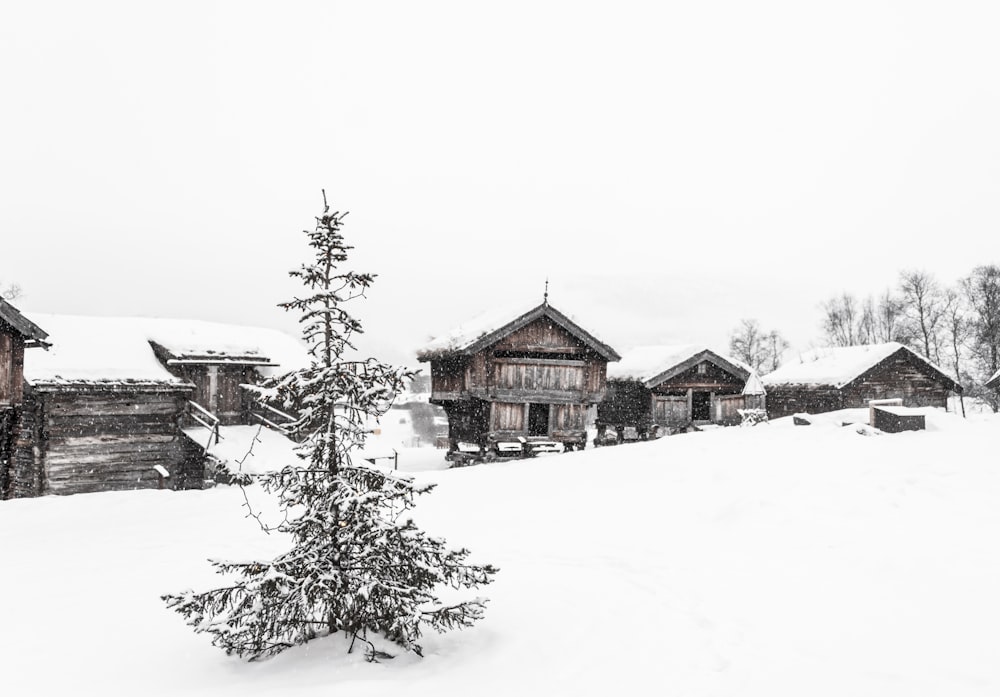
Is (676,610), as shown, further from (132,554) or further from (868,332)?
(868,332)

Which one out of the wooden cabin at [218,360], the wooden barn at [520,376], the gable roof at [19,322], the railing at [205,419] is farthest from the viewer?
the wooden barn at [520,376]

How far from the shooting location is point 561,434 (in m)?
27.4

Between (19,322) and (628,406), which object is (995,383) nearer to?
(628,406)

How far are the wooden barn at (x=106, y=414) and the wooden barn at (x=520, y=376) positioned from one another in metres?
9.44

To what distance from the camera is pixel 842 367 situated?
112 feet

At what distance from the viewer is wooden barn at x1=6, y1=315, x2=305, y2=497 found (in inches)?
870

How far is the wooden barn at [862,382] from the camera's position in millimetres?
33312

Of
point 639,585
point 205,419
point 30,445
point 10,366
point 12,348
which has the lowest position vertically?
point 639,585

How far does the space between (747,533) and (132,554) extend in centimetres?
971

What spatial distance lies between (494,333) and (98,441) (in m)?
14.4

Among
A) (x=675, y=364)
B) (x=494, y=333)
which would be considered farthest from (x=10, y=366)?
(x=675, y=364)

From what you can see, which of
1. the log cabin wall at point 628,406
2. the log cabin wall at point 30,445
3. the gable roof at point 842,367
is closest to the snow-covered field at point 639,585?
the log cabin wall at point 30,445

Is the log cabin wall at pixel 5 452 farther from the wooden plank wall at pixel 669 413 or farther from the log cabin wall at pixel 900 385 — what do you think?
the log cabin wall at pixel 900 385

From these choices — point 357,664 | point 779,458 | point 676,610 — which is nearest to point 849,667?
point 676,610
